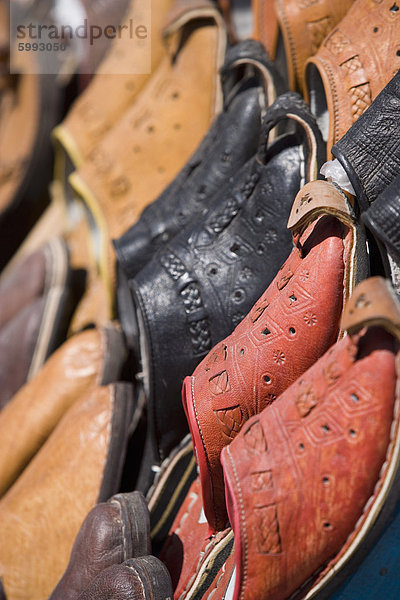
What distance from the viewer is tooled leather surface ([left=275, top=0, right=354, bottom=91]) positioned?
40.6 inches

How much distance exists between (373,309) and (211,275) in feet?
1.33

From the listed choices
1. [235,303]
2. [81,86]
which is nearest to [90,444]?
[235,303]

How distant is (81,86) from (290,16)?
1.04m

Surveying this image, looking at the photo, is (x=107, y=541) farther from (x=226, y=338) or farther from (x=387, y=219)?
(x=387, y=219)

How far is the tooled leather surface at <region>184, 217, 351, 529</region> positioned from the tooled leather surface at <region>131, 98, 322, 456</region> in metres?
0.12

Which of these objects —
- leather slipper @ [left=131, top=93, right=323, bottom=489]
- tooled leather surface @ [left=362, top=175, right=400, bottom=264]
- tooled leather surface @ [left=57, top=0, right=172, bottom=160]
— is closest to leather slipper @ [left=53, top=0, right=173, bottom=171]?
tooled leather surface @ [left=57, top=0, right=172, bottom=160]

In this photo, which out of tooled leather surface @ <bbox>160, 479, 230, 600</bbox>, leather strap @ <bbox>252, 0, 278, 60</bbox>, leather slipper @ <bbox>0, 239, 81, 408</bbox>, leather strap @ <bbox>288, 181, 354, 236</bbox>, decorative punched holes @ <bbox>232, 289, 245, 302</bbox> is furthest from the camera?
leather slipper @ <bbox>0, 239, 81, 408</bbox>

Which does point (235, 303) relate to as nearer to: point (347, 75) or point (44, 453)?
point (347, 75)

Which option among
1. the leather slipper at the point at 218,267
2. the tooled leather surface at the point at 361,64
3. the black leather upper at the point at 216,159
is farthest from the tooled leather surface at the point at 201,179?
the tooled leather surface at the point at 361,64

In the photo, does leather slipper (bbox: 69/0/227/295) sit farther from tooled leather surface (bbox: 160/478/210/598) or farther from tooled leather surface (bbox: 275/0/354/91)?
tooled leather surface (bbox: 160/478/210/598)

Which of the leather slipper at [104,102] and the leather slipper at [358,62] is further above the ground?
the leather slipper at [358,62]

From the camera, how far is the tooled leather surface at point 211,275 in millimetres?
881

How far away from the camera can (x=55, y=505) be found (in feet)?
3.34

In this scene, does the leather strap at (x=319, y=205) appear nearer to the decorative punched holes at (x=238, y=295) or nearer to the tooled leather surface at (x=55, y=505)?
the decorative punched holes at (x=238, y=295)
